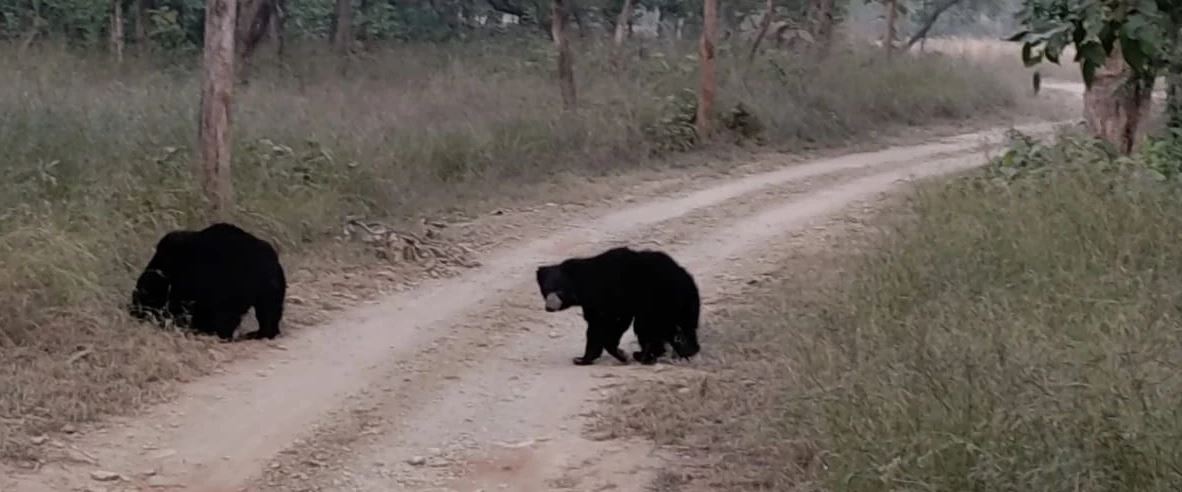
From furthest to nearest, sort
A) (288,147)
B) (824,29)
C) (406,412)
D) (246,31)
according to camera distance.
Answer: (824,29)
(246,31)
(288,147)
(406,412)

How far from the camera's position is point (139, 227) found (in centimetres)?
1078

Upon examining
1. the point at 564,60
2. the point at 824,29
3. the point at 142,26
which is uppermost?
the point at 564,60

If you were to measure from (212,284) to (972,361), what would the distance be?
4.73 m

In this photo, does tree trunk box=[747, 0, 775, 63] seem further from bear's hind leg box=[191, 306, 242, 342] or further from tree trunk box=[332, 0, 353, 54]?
bear's hind leg box=[191, 306, 242, 342]

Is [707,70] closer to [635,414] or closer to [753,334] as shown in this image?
[753,334]

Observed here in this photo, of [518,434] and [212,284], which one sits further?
[212,284]

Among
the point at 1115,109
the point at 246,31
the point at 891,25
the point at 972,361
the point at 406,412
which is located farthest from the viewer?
the point at 891,25

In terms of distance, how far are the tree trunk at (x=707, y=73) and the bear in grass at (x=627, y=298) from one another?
37.6 ft

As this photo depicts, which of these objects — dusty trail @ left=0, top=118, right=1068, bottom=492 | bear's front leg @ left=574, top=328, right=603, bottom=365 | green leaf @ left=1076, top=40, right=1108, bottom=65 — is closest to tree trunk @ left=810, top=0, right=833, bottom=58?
dusty trail @ left=0, top=118, right=1068, bottom=492

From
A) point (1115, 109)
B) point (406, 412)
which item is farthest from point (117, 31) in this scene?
point (406, 412)

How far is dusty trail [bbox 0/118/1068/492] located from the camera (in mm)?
6676

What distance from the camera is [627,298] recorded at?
348 inches

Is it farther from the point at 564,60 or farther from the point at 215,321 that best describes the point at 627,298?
the point at 564,60

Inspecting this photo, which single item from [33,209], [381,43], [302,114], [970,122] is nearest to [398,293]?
[33,209]
